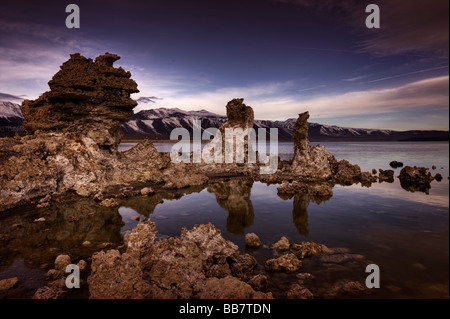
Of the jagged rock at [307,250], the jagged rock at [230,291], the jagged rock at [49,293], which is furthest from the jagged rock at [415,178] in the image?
the jagged rock at [49,293]

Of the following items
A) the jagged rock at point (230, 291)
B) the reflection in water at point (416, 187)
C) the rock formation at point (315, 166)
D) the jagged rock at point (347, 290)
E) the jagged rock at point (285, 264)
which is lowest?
the jagged rock at point (347, 290)

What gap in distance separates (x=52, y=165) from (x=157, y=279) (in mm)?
14586

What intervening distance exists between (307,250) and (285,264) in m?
1.33

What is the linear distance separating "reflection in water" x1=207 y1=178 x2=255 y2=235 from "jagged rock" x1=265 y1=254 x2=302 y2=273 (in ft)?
10.6

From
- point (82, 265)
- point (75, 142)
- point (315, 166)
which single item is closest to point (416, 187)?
point (315, 166)

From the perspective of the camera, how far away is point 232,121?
2991 cm

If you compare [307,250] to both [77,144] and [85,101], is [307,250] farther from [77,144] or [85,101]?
[85,101]

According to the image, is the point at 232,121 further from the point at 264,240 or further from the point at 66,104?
the point at 264,240

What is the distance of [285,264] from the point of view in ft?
23.2

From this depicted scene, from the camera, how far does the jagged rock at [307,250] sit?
7.89 metres

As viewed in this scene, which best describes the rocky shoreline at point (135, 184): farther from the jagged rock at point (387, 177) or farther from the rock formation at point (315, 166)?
the jagged rock at point (387, 177)

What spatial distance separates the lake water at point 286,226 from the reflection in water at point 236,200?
0.20 ft

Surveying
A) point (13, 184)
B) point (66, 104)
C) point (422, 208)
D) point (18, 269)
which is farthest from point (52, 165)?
point (422, 208)
